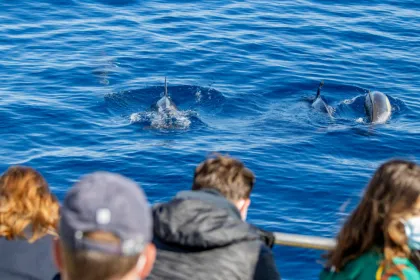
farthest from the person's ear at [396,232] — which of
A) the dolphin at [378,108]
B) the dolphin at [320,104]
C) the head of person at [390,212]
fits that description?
the dolphin at [320,104]

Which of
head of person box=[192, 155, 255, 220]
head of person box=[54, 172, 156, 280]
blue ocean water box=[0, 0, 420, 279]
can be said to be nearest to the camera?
head of person box=[54, 172, 156, 280]

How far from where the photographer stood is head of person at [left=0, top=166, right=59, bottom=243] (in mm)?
4766

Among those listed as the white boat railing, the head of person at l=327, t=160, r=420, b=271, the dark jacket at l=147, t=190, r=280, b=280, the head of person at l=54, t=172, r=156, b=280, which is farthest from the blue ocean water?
the head of person at l=54, t=172, r=156, b=280

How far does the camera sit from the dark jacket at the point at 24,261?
4750mm

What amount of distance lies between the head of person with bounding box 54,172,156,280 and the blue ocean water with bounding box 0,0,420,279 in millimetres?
7863

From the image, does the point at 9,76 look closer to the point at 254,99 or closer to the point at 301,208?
the point at 254,99

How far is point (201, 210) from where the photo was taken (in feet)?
14.8

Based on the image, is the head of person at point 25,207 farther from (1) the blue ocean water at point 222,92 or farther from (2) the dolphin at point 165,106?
(2) the dolphin at point 165,106

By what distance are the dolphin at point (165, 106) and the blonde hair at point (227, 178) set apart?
1104 cm

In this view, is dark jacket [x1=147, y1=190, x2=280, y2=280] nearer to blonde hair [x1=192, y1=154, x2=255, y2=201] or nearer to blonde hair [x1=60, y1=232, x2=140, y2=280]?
blonde hair [x1=192, y1=154, x2=255, y2=201]

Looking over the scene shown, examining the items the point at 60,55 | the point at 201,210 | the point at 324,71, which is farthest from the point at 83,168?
the point at 201,210

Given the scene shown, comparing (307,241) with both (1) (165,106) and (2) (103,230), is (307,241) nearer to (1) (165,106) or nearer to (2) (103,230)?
(2) (103,230)

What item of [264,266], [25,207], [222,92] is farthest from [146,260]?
[222,92]

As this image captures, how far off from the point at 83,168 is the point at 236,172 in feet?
29.2
